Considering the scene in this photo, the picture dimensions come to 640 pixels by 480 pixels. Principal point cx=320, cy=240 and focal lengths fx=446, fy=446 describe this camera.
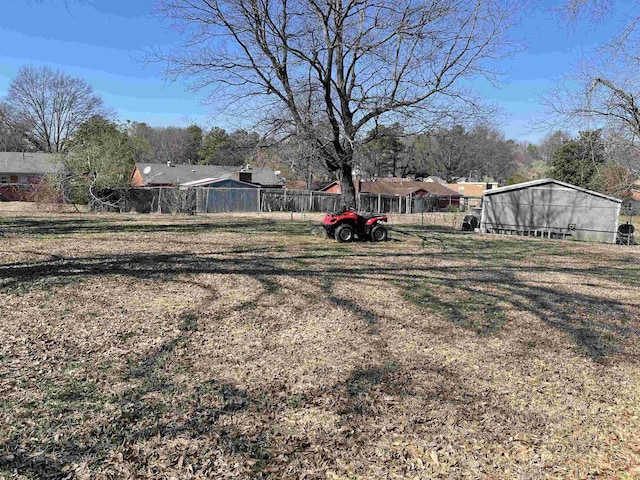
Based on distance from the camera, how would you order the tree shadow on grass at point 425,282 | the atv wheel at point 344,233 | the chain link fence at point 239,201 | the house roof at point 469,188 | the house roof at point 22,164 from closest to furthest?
the tree shadow on grass at point 425,282 < the atv wheel at point 344,233 < the chain link fence at point 239,201 < the house roof at point 22,164 < the house roof at point 469,188

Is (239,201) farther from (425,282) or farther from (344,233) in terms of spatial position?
(425,282)

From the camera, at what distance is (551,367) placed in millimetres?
4117

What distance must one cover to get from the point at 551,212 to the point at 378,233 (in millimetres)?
10754

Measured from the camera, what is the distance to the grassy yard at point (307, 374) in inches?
103

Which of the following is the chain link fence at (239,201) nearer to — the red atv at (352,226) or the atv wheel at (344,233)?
the red atv at (352,226)

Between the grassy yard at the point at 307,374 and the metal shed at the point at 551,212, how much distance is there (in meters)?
12.4

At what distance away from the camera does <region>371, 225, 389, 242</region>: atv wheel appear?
12.4 m

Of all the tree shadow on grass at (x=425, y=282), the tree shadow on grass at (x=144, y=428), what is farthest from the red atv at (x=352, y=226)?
the tree shadow on grass at (x=144, y=428)

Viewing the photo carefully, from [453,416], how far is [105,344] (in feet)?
10.1

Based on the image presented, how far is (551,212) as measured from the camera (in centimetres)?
1923

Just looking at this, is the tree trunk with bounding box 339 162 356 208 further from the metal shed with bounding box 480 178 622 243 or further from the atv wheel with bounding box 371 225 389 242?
the metal shed with bounding box 480 178 622 243

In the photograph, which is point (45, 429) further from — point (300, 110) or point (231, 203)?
point (231, 203)

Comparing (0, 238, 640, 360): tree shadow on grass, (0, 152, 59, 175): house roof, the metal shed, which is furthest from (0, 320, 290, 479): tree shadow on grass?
(0, 152, 59, 175): house roof

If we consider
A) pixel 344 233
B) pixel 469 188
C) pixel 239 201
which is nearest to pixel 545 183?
pixel 344 233
